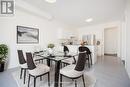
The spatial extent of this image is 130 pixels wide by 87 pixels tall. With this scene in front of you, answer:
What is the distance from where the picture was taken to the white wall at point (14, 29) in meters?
3.82

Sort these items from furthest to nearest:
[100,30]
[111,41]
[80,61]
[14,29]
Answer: [111,41] → [100,30] → [14,29] → [80,61]

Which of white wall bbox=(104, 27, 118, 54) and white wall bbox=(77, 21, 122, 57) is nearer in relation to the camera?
white wall bbox=(77, 21, 122, 57)

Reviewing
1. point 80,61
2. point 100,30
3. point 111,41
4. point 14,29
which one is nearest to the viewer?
point 80,61

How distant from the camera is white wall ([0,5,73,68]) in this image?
3.82 m

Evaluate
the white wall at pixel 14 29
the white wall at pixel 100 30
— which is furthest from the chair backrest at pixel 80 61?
the white wall at pixel 100 30

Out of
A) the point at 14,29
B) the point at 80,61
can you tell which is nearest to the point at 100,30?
the point at 14,29

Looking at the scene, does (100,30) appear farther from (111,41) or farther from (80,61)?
(80,61)

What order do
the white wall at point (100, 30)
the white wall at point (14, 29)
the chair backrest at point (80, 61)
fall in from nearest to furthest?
the chair backrest at point (80, 61)
the white wall at point (14, 29)
the white wall at point (100, 30)

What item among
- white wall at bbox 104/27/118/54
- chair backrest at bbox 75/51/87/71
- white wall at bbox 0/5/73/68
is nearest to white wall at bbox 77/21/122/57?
white wall at bbox 104/27/118/54

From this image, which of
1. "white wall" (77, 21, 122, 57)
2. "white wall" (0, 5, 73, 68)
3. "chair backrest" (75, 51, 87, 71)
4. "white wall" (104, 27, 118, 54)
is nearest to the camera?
"chair backrest" (75, 51, 87, 71)

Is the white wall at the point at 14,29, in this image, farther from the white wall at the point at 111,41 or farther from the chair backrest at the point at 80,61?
the white wall at the point at 111,41

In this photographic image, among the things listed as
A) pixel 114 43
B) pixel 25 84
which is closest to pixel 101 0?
pixel 25 84

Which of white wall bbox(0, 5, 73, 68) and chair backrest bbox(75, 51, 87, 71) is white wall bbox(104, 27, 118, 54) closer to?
white wall bbox(0, 5, 73, 68)

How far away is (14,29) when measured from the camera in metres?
4.09
